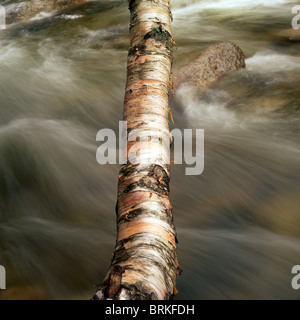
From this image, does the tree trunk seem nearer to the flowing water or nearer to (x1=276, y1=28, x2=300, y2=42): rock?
the flowing water

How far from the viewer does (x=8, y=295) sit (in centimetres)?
264

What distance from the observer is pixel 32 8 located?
8.37 metres

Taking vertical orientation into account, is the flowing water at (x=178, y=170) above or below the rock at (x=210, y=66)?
below

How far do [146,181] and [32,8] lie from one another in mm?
7782

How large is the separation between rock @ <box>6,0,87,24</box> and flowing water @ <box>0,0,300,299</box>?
1.76m

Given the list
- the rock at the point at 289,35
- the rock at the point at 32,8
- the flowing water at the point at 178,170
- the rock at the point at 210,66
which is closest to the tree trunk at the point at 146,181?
the flowing water at the point at 178,170

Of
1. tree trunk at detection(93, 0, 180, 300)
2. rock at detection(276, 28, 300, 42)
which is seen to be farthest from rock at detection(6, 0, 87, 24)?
tree trunk at detection(93, 0, 180, 300)

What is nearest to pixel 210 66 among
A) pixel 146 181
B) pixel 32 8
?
pixel 146 181

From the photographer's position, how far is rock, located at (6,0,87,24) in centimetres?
823

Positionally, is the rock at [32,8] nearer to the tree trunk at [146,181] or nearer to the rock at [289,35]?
the rock at [289,35]

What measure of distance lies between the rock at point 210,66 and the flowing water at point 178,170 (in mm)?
146

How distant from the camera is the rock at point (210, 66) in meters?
5.03

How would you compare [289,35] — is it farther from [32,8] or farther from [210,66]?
[32,8]

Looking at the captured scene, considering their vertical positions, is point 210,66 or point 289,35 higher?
point 289,35
